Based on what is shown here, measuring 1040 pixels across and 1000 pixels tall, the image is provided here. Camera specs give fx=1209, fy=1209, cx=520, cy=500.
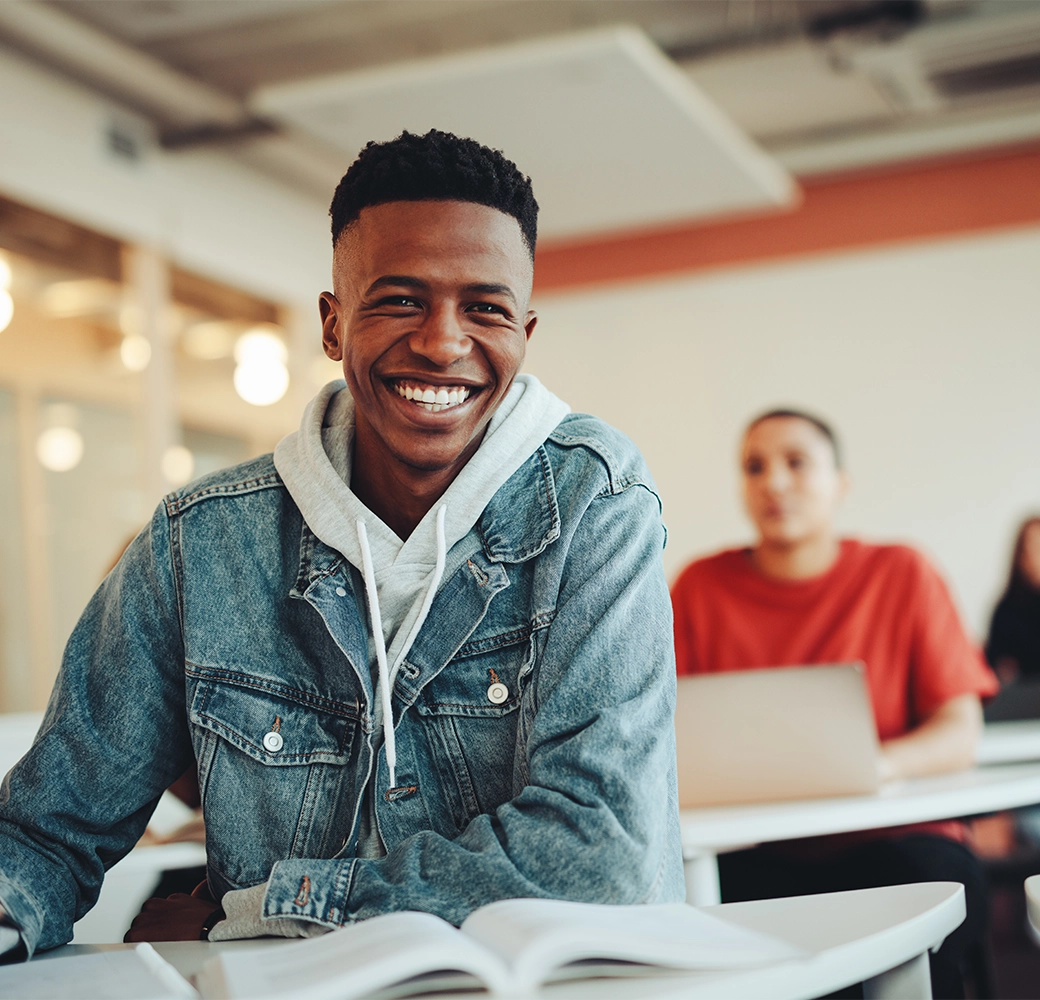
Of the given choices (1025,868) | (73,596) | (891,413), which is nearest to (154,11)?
(73,596)

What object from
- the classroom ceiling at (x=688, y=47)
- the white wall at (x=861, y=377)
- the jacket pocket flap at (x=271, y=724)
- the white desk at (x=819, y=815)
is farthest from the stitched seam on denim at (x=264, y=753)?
the white wall at (x=861, y=377)

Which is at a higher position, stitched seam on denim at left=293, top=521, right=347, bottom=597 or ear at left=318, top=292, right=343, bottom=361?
ear at left=318, top=292, right=343, bottom=361

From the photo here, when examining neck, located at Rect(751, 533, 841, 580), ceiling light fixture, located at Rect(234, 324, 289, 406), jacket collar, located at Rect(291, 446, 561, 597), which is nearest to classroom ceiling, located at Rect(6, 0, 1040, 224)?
ceiling light fixture, located at Rect(234, 324, 289, 406)

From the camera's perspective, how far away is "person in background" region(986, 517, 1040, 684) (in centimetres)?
541

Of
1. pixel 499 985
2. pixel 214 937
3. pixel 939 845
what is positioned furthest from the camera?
pixel 939 845

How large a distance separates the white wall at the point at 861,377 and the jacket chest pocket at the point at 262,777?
210 inches

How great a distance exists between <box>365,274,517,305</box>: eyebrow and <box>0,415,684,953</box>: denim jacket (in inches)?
7.4

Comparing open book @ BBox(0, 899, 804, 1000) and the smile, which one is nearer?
open book @ BBox(0, 899, 804, 1000)

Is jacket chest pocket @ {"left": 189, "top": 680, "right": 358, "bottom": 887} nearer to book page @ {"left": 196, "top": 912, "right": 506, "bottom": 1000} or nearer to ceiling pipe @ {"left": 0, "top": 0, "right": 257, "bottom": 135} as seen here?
book page @ {"left": 196, "top": 912, "right": 506, "bottom": 1000}

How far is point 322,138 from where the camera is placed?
4789 millimetres

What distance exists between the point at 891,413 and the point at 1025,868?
108 inches

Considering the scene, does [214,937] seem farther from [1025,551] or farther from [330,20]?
[1025,551]

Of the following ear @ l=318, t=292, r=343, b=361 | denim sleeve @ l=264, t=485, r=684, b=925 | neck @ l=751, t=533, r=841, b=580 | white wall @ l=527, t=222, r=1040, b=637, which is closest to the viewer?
denim sleeve @ l=264, t=485, r=684, b=925

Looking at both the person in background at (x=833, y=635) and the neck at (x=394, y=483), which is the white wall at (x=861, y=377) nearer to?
the person in background at (x=833, y=635)
